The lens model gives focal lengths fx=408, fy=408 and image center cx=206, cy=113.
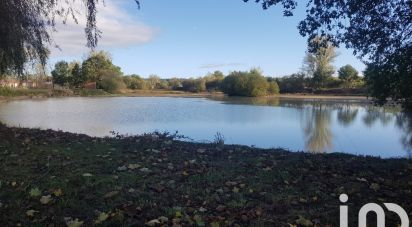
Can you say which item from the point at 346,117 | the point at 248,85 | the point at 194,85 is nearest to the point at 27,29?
the point at 346,117

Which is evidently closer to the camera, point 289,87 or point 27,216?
point 27,216

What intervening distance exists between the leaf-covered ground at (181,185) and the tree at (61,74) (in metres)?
71.1

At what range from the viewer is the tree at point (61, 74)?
7569 cm

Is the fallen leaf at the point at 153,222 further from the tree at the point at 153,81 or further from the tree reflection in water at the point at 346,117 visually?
the tree at the point at 153,81

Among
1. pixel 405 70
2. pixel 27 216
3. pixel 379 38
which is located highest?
pixel 379 38

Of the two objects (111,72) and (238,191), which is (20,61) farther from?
(111,72)

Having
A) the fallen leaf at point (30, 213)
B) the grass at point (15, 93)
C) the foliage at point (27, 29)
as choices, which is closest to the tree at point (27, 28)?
the foliage at point (27, 29)

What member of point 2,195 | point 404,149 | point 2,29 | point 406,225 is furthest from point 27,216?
point 404,149

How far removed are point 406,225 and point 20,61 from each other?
31.4 feet

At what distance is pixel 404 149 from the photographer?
555 inches

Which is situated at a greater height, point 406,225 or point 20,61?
point 20,61

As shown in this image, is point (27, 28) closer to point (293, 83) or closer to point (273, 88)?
point (273, 88)

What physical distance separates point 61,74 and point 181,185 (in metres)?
75.1

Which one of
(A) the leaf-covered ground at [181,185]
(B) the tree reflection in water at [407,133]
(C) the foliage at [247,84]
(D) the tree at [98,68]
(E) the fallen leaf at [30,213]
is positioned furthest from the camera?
(D) the tree at [98,68]
